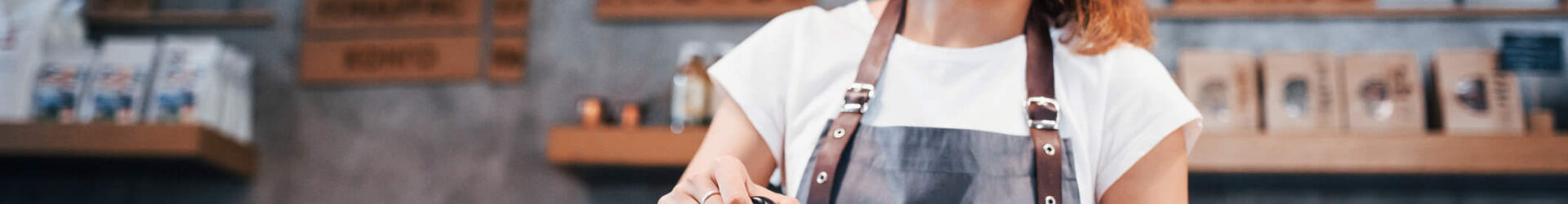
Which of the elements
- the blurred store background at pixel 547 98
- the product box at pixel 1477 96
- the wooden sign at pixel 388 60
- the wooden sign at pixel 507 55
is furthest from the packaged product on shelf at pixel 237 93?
the product box at pixel 1477 96

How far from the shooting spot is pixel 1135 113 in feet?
3.03

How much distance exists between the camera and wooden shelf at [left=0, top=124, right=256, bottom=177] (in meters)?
2.32

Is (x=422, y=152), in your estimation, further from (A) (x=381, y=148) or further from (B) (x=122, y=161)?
(B) (x=122, y=161)

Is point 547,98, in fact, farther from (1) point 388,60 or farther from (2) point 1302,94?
(2) point 1302,94

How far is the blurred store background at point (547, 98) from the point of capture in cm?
220

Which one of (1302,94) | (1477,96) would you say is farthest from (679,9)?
(1477,96)

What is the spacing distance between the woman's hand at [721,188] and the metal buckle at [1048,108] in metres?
0.25

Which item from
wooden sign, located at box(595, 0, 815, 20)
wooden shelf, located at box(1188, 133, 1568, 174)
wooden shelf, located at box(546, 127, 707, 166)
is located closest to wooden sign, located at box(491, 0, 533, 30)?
wooden sign, located at box(595, 0, 815, 20)

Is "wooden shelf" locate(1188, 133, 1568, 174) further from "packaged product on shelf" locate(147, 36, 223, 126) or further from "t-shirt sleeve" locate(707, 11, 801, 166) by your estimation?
"packaged product on shelf" locate(147, 36, 223, 126)

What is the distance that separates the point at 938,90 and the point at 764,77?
5.7 inches

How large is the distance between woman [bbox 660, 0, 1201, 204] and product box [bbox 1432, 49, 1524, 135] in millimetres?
1511

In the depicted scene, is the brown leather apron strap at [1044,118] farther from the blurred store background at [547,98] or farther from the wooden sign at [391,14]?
the wooden sign at [391,14]

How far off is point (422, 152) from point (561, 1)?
0.49m

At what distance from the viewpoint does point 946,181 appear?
0.91 meters
